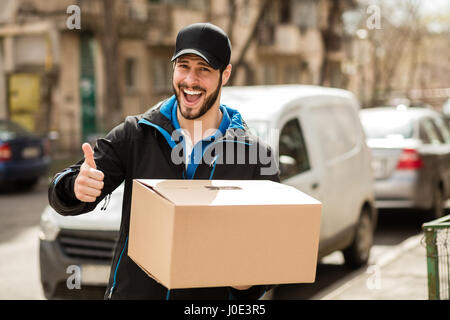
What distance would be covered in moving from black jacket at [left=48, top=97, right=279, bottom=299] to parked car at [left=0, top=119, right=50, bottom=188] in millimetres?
11806

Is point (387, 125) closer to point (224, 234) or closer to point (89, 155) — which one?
point (89, 155)

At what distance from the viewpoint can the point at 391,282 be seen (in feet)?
21.6

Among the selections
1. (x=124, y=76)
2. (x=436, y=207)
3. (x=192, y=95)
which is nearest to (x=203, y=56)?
(x=192, y=95)

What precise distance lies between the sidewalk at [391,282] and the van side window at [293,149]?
107 centimetres

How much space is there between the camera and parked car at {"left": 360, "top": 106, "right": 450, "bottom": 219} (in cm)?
995

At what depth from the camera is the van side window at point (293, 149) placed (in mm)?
6193

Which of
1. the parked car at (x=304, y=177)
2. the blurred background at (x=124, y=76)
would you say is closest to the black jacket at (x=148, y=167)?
the blurred background at (x=124, y=76)

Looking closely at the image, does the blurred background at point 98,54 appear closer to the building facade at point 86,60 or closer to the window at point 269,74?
the building facade at point 86,60

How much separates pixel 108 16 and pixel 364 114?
459 inches

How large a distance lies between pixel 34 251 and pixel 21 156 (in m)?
6.18

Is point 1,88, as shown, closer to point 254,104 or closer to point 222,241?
point 254,104

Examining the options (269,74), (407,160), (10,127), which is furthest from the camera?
(269,74)
